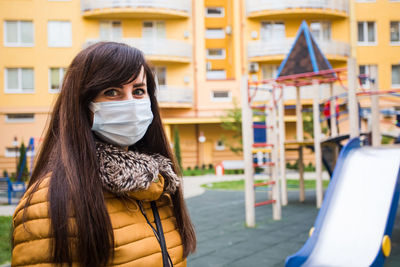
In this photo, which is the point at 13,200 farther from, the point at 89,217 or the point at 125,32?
the point at 125,32

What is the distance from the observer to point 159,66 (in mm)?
22781

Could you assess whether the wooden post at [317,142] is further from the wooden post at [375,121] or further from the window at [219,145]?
the window at [219,145]

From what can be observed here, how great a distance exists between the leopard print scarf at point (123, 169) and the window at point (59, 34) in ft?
53.6

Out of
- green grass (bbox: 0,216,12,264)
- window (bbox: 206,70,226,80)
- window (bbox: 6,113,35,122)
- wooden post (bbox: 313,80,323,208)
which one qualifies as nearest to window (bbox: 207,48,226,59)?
window (bbox: 206,70,226,80)

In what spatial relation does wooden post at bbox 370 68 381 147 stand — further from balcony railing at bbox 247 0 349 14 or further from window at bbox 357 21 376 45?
window at bbox 357 21 376 45

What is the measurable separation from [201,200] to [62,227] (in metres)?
8.79

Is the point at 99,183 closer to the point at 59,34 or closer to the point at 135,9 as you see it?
the point at 59,34

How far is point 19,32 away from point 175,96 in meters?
8.07

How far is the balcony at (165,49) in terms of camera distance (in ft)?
69.9

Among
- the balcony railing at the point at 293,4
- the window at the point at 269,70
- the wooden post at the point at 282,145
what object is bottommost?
the wooden post at the point at 282,145

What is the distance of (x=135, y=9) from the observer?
20.8 metres

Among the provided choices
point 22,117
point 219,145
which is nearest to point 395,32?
point 219,145

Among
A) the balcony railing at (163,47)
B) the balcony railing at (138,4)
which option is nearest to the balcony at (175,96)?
the balcony railing at (163,47)

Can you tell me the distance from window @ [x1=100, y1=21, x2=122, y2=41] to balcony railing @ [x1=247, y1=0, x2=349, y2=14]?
22.4ft
